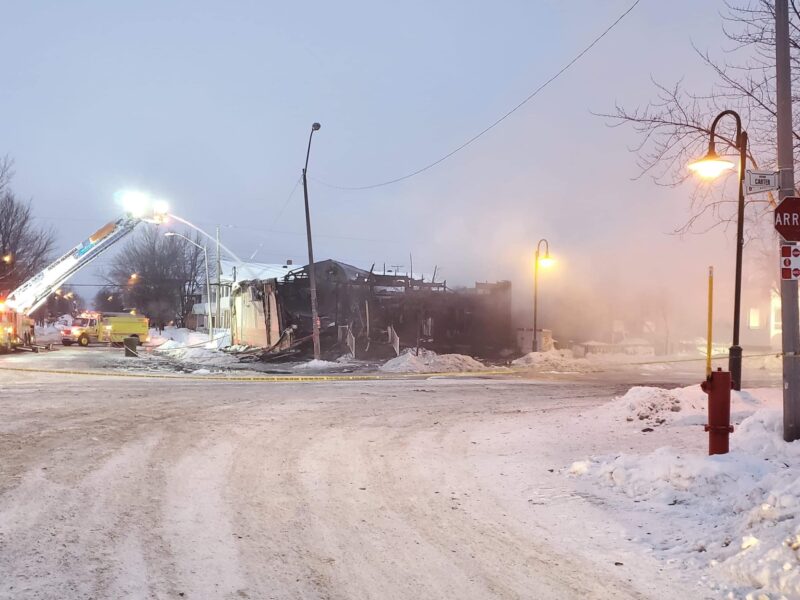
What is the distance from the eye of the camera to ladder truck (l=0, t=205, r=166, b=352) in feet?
83.8

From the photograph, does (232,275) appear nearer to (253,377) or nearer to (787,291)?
(253,377)

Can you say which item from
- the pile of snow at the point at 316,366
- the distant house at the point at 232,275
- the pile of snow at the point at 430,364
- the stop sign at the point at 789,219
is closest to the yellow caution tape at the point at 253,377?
the pile of snow at the point at 430,364

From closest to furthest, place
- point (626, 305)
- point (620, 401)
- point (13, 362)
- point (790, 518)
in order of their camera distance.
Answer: point (790, 518)
point (620, 401)
point (13, 362)
point (626, 305)

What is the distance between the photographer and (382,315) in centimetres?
2733

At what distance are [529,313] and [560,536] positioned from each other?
1147 inches

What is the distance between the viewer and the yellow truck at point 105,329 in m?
38.2

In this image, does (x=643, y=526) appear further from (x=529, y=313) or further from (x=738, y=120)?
(x=529, y=313)

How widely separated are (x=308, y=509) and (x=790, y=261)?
4.88 metres

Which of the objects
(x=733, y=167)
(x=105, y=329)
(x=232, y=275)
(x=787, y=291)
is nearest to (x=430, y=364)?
(x=733, y=167)

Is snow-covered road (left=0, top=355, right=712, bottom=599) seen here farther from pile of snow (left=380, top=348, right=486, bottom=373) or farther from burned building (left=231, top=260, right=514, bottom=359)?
burned building (left=231, top=260, right=514, bottom=359)

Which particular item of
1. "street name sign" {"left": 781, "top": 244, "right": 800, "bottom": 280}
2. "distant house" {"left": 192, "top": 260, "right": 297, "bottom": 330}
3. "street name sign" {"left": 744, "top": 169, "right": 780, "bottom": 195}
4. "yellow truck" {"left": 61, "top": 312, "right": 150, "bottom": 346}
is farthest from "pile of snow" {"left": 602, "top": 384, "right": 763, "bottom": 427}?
"distant house" {"left": 192, "top": 260, "right": 297, "bottom": 330}

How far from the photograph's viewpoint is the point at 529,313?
33.1 m

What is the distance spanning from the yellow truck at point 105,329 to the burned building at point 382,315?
1258 cm

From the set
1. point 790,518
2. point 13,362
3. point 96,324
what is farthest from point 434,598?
point 96,324
